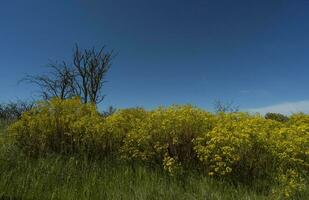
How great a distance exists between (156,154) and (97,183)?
163cm

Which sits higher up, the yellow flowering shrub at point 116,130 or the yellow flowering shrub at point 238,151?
the yellow flowering shrub at point 116,130

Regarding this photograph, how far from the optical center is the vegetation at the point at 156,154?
7.04 m

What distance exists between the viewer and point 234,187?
727 cm

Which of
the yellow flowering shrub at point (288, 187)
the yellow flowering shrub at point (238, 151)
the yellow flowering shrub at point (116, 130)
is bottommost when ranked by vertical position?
the yellow flowering shrub at point (288, 187)

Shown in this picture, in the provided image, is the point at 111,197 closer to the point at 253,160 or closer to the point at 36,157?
the point at 253,160

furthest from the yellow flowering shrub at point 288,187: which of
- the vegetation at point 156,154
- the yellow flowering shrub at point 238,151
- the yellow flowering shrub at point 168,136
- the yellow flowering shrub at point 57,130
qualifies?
the yellow flowering shrub at point 57,130

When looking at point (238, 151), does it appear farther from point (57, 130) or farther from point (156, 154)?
point (57, 130)

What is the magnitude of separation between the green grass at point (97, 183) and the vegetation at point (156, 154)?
17 mm

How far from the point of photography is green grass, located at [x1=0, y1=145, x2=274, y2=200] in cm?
664

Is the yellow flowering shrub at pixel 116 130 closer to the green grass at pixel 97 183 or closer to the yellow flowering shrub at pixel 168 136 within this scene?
the yellow flowering shrub at pixel 168 136

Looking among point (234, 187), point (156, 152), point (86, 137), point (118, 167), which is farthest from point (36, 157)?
point (234, 187)

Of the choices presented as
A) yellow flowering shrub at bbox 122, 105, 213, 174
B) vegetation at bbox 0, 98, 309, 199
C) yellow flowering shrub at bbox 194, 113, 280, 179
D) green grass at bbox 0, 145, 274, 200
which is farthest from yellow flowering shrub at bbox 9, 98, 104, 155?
yellow flowering shrub at bbox 194, 113, 280, 179

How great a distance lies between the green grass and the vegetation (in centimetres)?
2

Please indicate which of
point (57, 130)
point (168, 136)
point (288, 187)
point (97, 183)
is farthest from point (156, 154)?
point (288, 187)
